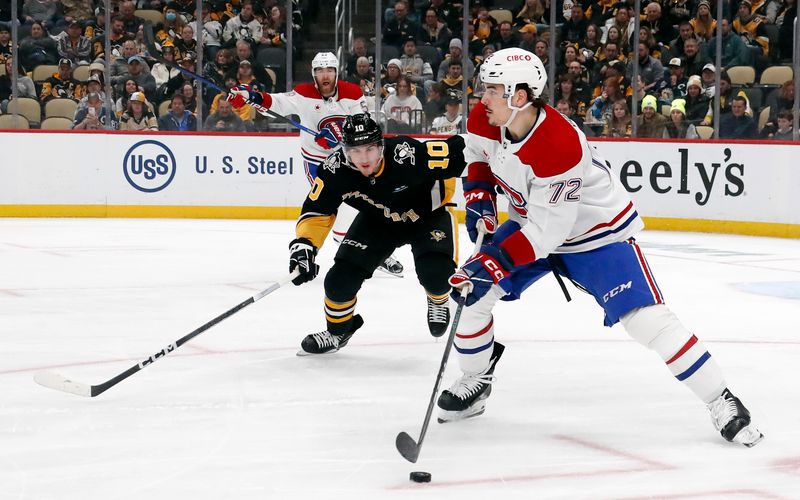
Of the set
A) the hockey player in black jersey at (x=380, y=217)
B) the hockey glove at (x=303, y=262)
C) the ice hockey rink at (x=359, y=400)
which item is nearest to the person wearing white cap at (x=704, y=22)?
the ice hockey rink at (x=359, y=400)

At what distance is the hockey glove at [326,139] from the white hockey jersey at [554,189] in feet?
12.3

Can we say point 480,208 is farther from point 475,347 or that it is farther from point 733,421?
point 733,421

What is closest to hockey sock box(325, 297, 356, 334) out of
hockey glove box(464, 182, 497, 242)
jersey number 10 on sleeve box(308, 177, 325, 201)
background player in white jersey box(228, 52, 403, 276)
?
jersey number 10 on sleeve box(308, 177, 325, 201)

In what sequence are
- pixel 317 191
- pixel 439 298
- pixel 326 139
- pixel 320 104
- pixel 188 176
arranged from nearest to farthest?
pixel 317 191 → pixel 439 298 → pixel 326 139 → pixel 320 104 → pixel 188 176

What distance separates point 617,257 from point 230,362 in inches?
64.1

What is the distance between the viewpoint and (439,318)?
14.7ft

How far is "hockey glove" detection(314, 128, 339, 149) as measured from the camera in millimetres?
7094

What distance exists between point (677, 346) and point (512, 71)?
83cm

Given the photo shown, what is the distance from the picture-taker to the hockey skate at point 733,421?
9.91 ft

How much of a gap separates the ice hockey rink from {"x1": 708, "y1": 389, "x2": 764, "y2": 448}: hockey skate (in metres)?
0.04

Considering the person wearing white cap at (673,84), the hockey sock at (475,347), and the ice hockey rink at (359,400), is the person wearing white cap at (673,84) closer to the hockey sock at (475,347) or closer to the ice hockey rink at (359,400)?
the ice hockey rink at (359,400)

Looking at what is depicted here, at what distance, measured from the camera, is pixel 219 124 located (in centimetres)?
1062

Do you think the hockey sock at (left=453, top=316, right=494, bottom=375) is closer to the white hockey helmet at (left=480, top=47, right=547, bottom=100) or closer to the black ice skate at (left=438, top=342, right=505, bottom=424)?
the black ice skate at (left=438, top=342, right=505, bottom=424)

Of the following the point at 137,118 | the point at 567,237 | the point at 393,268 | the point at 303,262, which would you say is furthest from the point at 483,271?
the point at 137,118
